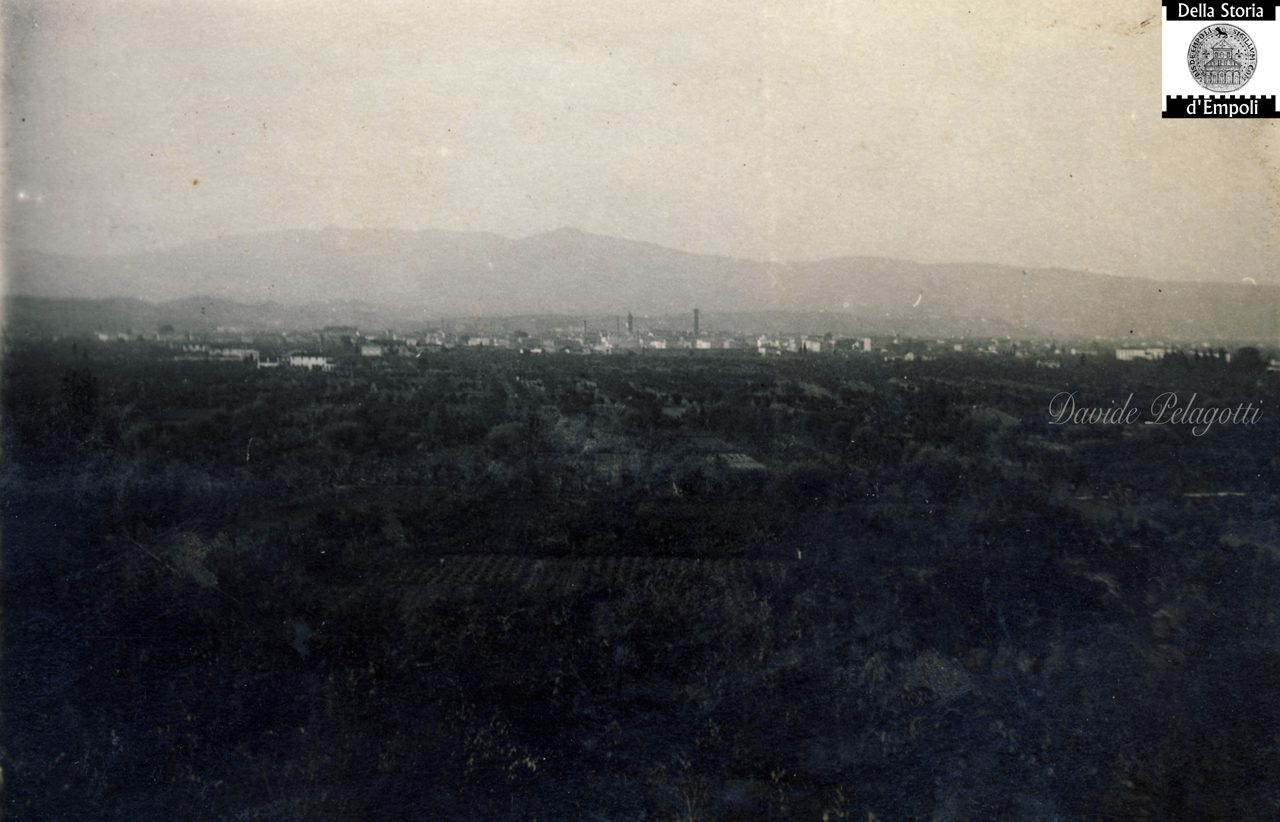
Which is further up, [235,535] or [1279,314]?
[1279,314]

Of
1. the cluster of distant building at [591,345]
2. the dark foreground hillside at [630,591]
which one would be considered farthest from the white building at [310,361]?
the dark foreground hillside at [630,591]

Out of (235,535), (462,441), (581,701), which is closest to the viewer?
(581,701)

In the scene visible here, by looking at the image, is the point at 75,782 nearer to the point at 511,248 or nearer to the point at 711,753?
the point at 711,753

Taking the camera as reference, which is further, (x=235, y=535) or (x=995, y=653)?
(x=235, y=535)

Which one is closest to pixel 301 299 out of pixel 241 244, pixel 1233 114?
pixel 241 244

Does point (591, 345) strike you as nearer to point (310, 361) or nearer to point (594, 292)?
point (594, 292)

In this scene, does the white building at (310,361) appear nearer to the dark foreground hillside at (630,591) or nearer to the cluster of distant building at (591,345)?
the cluster of distant building at (591,345)
